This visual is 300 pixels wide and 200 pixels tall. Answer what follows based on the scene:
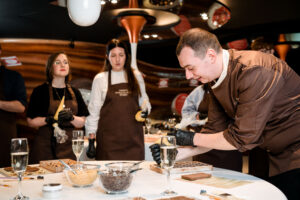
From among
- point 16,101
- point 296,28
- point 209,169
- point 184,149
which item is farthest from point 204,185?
point 296,28

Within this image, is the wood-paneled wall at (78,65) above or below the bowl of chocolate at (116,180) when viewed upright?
above

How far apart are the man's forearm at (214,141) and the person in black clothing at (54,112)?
1.44 meters

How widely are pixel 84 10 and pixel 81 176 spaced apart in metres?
0.97

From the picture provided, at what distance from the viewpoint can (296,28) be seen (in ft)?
20.4

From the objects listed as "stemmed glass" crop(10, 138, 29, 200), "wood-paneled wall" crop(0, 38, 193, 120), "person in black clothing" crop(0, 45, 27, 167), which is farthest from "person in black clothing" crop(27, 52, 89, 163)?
"wood-paneled wall" crop(0, 38, 193, 120)

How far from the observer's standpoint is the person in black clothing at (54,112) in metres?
2.97

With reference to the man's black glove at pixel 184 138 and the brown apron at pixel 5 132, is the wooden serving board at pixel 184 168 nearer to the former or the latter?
the man's black glove at pixel 184 138

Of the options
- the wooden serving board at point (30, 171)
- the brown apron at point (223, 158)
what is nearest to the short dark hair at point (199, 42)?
the wooden serving board at point (30, 171)

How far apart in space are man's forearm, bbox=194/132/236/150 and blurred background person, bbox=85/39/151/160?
1.27 m

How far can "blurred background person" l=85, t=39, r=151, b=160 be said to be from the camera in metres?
2.99

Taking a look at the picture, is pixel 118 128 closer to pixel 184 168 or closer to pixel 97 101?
pixel 97 101

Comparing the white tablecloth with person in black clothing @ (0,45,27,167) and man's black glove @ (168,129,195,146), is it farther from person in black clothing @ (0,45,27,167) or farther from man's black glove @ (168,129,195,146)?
person in black clothing @ (0,45,27,167)

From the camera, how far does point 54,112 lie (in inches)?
122

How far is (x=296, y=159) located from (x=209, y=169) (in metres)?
0.45
